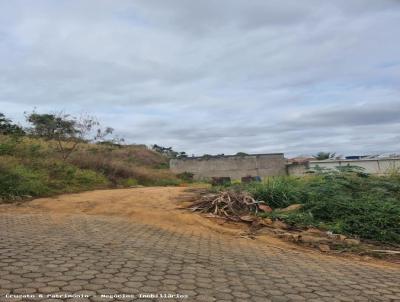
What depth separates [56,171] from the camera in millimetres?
16469

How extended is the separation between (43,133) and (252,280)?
2226 centimetres

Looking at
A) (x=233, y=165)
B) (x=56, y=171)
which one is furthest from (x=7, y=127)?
(x=233, y=165)

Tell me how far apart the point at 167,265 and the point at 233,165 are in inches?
1160

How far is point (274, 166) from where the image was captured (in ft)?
114

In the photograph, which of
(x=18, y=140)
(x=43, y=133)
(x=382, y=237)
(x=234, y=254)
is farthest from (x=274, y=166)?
(x=234, y=254)

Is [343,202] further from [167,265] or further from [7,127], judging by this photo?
[7,127]

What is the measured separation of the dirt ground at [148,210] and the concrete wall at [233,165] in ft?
66.2

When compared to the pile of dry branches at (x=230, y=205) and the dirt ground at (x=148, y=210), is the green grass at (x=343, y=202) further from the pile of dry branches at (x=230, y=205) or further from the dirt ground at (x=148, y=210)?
the dirt ground at (x=148, y=210)

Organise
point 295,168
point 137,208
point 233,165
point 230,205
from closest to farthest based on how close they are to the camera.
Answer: point 230,205, point 137,208, point 295,168, point 233,165

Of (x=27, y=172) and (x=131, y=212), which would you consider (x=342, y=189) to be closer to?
(x=131, y=212)

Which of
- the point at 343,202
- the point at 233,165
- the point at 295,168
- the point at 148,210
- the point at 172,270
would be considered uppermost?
the point at 233,165

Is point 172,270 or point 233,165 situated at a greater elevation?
point 233,165

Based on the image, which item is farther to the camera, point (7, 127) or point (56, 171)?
point (7, 127)

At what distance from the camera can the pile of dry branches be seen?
1076 cm
